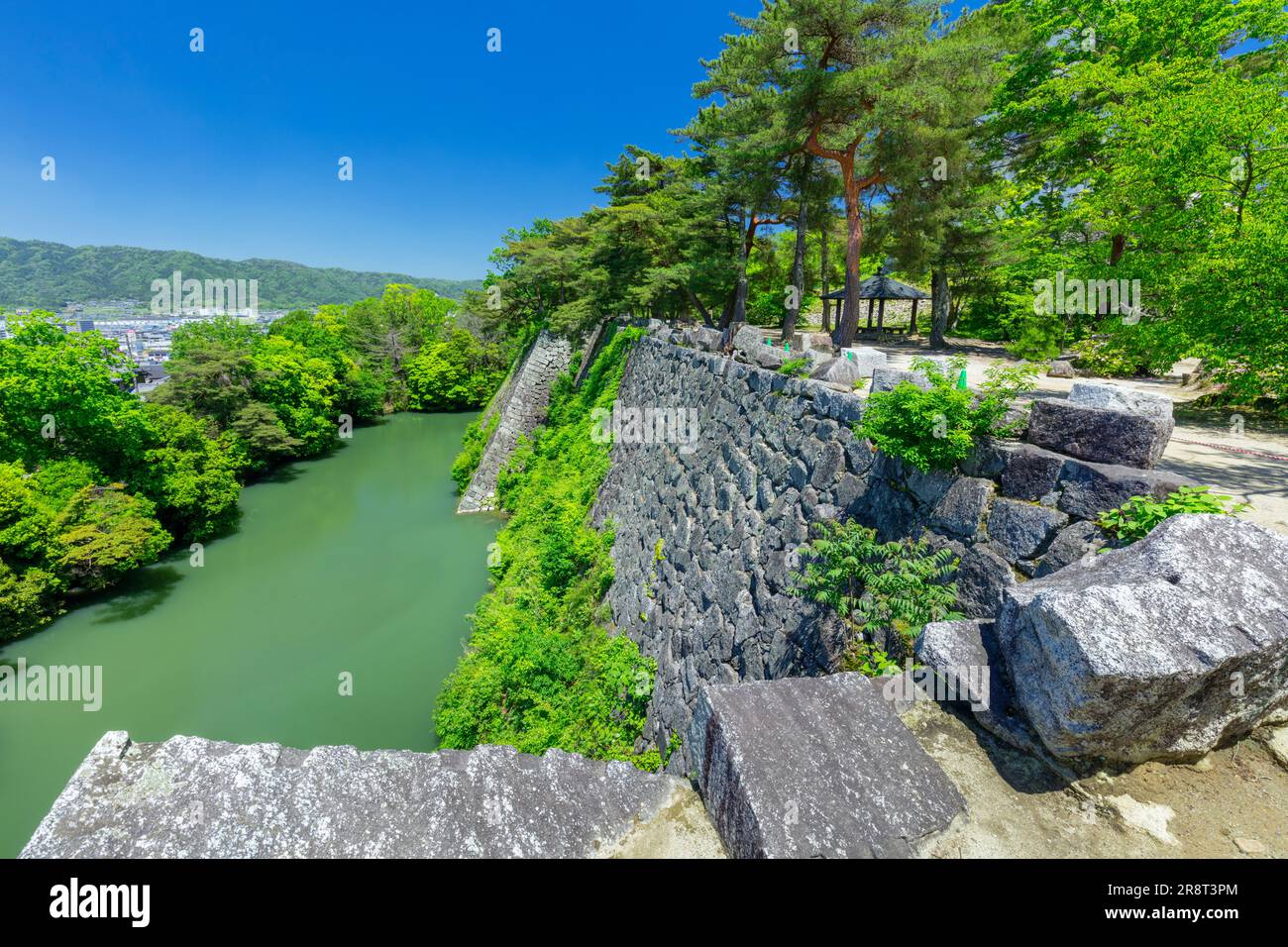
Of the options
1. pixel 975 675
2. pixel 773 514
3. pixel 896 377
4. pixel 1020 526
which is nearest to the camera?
pixel 975 675

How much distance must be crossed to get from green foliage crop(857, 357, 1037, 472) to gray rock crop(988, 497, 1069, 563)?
42cm

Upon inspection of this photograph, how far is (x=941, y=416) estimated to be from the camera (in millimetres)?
3232

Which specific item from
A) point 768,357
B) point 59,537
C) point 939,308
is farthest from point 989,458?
point 59,537

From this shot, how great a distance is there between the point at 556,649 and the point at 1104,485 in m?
6.37

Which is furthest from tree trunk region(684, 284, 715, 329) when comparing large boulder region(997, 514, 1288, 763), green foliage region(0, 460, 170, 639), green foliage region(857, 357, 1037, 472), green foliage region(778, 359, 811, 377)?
green foliage region(0, 460, 170, 639)

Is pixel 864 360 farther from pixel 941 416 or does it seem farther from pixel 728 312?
pixel 728 312

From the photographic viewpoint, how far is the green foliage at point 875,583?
10.2 feet

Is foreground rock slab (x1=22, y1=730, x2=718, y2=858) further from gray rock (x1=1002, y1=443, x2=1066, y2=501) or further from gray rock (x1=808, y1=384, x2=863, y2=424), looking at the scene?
gray rock (x1=808, y1=384, x2=863, y2=424)

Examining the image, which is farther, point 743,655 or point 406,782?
point 743,655

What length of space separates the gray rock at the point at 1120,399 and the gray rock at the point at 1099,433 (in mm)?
156

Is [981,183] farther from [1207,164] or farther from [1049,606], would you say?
[1049,606]
